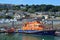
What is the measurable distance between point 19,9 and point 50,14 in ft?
5.16

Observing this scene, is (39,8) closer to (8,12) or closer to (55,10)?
(55,10)

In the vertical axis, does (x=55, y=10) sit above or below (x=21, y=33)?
above

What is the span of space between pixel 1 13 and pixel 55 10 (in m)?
2.68

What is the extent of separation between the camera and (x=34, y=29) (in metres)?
8.87

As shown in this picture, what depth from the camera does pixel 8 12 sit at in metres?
9.59

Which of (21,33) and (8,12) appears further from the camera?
(8,12)

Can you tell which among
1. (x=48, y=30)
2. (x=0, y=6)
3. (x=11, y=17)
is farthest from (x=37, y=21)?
(x=0, y=6)

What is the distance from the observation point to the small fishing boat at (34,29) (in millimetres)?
8664

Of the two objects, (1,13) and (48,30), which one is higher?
(1,13)

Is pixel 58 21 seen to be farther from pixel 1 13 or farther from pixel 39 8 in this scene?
pixel 1 13

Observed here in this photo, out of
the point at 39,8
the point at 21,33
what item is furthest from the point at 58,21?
the point at 21,33

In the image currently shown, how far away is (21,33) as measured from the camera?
889cm

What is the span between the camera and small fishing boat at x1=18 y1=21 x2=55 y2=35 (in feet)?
28.4

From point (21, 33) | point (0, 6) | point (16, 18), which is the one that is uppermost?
point (0, 6)
